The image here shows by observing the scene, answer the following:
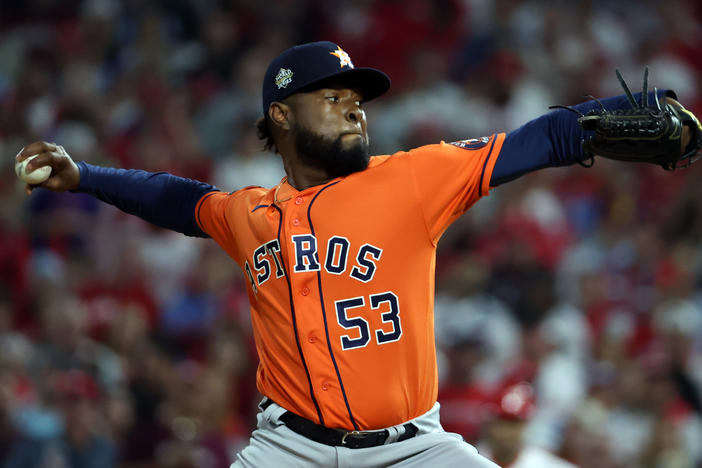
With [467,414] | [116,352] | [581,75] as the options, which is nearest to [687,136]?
[467,414]

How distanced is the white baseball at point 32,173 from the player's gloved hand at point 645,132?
5.89 feet

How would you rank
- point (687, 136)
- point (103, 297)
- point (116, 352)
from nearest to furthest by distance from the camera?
point (687, 136) → point (116, 352) → point (103, 297)

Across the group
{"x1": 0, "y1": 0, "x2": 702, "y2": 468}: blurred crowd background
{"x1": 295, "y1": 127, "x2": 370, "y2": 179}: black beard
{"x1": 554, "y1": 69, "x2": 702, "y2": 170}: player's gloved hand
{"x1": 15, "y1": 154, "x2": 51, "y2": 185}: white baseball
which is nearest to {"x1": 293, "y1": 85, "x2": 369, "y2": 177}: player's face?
{"x1": 295, "y1": 127, "x2": 370, "y2": 179}: black beard

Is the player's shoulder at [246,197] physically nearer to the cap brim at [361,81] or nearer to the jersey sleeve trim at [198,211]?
the jersey sleeve trim at [198,211]

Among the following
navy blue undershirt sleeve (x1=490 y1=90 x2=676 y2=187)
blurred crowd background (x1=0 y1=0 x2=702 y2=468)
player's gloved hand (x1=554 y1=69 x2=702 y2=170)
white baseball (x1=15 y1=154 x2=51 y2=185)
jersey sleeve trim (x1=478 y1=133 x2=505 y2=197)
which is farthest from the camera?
blurred crowd background (x1=0 y1=0 x2=702 y2=468)

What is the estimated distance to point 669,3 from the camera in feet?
32.3

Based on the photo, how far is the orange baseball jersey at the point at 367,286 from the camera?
3.00m

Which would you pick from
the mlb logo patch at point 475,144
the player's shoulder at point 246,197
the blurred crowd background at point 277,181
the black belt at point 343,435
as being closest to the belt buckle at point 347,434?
the black belt at point 343,435

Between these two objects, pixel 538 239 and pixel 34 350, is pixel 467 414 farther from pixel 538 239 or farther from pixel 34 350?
pixel 34 350

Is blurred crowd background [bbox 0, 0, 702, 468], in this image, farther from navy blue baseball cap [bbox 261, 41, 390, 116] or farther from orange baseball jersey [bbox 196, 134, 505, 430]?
navy blue baseball cap [bbox 261, 41, 390, 116]

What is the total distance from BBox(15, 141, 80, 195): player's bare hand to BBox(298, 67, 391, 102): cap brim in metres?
0.90

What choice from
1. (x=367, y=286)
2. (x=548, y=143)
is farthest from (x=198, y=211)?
(x=548, y=143)

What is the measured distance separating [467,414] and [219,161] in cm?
330

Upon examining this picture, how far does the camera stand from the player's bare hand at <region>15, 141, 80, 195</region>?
3.33 metres
